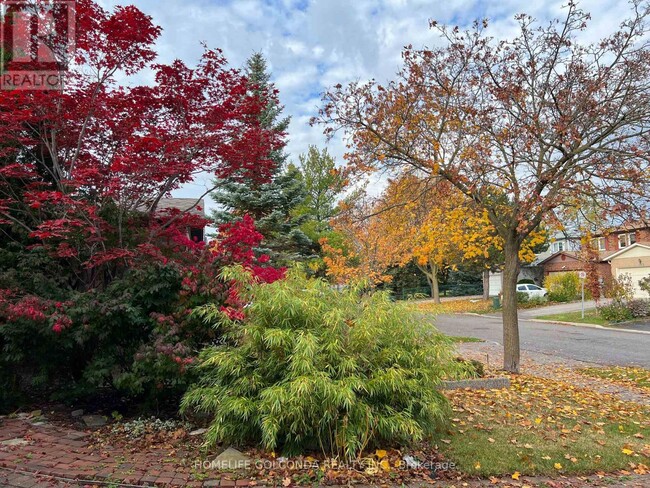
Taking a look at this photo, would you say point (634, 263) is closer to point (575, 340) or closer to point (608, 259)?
point (608, 259)

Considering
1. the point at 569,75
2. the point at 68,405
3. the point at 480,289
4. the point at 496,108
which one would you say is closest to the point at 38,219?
the point at 68,405

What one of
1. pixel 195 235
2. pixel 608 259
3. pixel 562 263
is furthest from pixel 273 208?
pixel 562 263

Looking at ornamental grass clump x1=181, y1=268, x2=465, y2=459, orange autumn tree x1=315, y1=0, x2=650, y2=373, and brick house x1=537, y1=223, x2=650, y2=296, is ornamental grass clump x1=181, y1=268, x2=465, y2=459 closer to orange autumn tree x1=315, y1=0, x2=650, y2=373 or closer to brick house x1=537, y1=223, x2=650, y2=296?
orange autumn tree x1=315, y1=0, x2=650, y2=373

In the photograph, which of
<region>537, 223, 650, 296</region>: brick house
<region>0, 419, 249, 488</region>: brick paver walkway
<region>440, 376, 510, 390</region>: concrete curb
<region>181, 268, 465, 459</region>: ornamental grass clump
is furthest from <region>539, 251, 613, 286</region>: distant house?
<region>0, 419, 249, 488</region>: brick paver walkway

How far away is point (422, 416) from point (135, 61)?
5483 mm

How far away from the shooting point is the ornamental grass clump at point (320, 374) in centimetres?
371

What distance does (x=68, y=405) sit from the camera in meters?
5.25

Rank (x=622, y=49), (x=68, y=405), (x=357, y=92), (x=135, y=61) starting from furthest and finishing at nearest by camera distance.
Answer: (x=357, y=92) < (x=622, y=49) < (x=135, y=61) < (x=68, y=405)

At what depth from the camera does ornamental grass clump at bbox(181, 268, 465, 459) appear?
3713 mm

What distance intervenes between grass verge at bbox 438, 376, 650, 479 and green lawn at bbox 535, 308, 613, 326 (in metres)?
14.8

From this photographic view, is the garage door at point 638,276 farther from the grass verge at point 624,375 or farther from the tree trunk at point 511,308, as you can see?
the tree trunk at point 511,308

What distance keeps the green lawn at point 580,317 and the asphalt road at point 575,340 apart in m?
1.20

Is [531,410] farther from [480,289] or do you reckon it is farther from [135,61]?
[480,289]

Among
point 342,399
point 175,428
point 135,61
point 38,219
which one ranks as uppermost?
point 135,61
